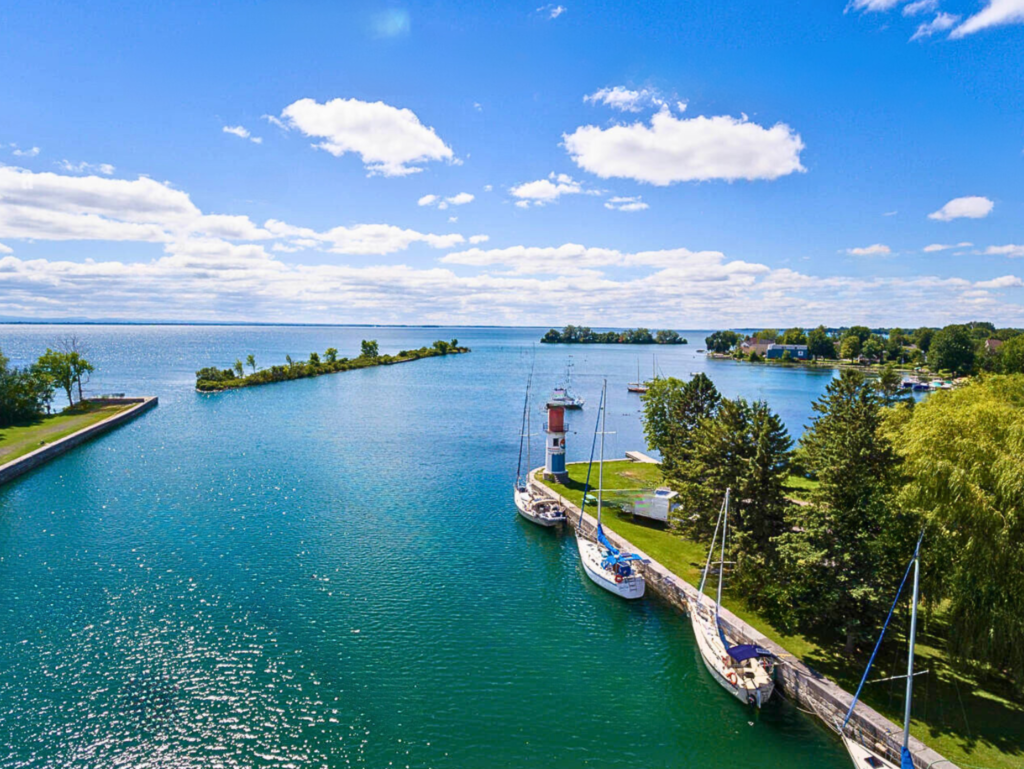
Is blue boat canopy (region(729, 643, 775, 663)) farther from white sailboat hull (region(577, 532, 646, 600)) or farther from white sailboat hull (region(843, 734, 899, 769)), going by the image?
white sailboat hull (region(577, 532, 646, 600))

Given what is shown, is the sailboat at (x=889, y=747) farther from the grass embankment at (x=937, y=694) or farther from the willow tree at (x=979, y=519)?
the willow tree at (x=979, y=519)

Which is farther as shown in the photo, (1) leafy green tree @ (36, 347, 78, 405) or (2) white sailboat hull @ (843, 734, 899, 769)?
(1) leafy green tree @ (36, 347, 78, 405)

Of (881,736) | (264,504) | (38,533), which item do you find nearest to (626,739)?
(881,736)

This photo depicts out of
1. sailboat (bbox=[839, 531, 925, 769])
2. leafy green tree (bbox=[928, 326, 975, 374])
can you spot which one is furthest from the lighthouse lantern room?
leafy green tree (bbox=[928, 326, 975, 374])

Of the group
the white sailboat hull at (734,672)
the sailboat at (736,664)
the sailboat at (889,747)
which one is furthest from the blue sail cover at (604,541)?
the sailboat at (889,747)

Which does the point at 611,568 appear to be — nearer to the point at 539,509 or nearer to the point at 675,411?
the point at 539,509

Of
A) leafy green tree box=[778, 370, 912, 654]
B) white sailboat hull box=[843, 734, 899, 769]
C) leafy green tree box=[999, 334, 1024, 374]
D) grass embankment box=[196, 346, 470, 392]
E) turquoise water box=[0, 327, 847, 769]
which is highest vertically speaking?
leafy green tree box=[999, 334, 1024, 374]

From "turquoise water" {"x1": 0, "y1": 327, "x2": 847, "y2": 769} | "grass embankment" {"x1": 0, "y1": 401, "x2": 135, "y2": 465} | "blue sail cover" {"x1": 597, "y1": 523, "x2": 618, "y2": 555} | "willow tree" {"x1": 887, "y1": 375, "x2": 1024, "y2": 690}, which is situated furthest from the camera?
"grass embankment" {"x1": 0, "y1": 401, "x2": 135, "y2": 465}
